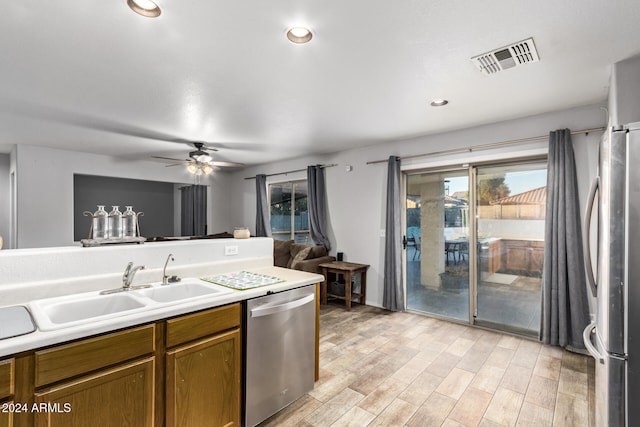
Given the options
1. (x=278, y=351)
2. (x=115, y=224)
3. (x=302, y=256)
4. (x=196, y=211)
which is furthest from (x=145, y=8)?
(x=196, y=211)

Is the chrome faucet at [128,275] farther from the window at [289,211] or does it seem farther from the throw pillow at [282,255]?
the window at [289,211]

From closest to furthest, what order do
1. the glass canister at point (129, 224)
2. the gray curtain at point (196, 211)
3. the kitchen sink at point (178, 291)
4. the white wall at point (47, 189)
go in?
the kitchen sink at point (178, 291) → the glass canister at point (129, 224) → the white wall at point (47, 189) → the gray curtain at point (196, 211)

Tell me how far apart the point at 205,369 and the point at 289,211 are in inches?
189

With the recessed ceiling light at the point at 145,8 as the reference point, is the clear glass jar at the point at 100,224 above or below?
below

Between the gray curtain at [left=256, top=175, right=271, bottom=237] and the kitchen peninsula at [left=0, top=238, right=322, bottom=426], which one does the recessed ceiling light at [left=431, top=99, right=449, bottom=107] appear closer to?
the kitchen peninsula at [left=0, top=238, right=322, bottom=426]

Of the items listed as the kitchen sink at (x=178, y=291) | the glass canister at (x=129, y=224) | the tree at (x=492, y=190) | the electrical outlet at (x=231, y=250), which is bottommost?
the kitchen sink at (x=178, y=291)

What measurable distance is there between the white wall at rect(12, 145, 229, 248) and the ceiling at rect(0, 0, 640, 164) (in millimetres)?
1302

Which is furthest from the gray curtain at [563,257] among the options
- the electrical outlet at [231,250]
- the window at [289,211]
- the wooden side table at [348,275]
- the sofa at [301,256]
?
the window at [289,211]

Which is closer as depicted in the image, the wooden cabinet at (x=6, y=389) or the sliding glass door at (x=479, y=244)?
the wooden cabinet at (x=6, y=389)

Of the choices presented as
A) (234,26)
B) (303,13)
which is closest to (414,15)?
(303,13)

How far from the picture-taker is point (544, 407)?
2240mm

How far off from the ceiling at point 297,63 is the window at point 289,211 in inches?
95.7

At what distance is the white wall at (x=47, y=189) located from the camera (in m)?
4.94

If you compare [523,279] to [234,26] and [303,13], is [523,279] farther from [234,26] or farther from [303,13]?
[234,26]
